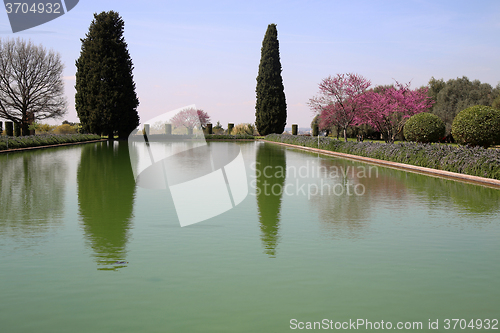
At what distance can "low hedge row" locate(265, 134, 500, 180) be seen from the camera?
1474 cm

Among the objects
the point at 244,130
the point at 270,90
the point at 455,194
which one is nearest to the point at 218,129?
the point at 244,130

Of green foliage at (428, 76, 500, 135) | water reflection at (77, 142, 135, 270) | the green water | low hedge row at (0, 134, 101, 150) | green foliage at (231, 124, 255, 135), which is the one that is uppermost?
green foliage at (428, 76, 500, 135)

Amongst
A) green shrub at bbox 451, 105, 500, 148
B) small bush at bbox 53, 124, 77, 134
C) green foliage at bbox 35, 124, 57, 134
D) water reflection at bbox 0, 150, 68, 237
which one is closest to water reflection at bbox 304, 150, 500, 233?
water reflection at bbox 0, 150, 68, 237

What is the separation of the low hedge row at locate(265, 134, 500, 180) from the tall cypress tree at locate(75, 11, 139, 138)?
32.5m

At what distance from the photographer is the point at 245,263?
5543mm

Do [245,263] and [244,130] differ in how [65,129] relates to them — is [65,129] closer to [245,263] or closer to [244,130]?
[244,130]

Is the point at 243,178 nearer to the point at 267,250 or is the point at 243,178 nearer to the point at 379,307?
the point at 267,250

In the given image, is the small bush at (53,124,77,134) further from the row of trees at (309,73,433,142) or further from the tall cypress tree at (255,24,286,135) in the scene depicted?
the row of trees at (309,73,433,142)

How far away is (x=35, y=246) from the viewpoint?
20.8ft

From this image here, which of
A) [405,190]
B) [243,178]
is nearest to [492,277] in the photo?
[405,190]

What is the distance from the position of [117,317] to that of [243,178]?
11.0 meters

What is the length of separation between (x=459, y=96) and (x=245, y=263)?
154 ft

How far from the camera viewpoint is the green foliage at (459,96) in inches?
1773

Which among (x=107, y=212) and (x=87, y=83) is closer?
(x=107, y=212)
